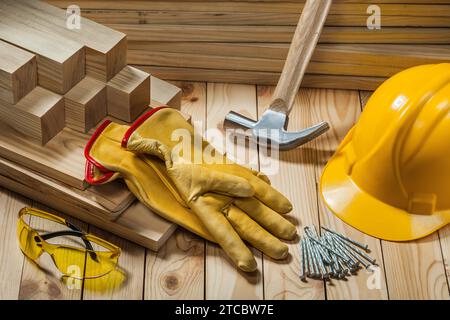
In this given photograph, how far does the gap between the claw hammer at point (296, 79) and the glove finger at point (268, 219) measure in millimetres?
366

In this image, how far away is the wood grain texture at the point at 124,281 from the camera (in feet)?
8.02

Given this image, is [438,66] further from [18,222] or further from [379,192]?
[18,222]

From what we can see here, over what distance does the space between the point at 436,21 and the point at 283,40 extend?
525mm

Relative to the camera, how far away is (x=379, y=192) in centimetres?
269

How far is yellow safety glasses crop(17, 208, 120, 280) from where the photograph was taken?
2.46 meters

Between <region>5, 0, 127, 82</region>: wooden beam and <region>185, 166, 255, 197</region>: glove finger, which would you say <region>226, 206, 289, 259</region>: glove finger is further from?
<region>5, 0, 127, 82</region>: wooden beam

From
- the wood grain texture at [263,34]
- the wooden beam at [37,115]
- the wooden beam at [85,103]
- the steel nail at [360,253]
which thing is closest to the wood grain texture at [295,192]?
the steel nail at [360,253]

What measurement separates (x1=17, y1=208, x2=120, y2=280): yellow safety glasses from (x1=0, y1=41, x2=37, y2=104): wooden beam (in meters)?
0.36

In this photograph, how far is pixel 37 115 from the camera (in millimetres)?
2566

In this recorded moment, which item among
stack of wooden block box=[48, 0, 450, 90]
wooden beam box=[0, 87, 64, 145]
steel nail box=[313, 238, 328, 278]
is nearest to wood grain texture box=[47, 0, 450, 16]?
stack of wooden block box=[48, 0, 450, 90]

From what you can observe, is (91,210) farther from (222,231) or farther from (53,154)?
(222,231)

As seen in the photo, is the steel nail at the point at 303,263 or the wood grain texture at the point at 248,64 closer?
the steel nail at the point at 303,263

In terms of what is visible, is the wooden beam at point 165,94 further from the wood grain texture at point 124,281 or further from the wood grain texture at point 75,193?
the wood grain texture at point 124,281

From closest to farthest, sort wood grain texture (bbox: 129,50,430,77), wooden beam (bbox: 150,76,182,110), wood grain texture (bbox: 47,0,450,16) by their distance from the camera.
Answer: wooden beam (bbox: 150,76,182,110)
wood grain texture (bbox: 47,0,450,16)
wood grain texture (bbox: 129,50,430,77)
